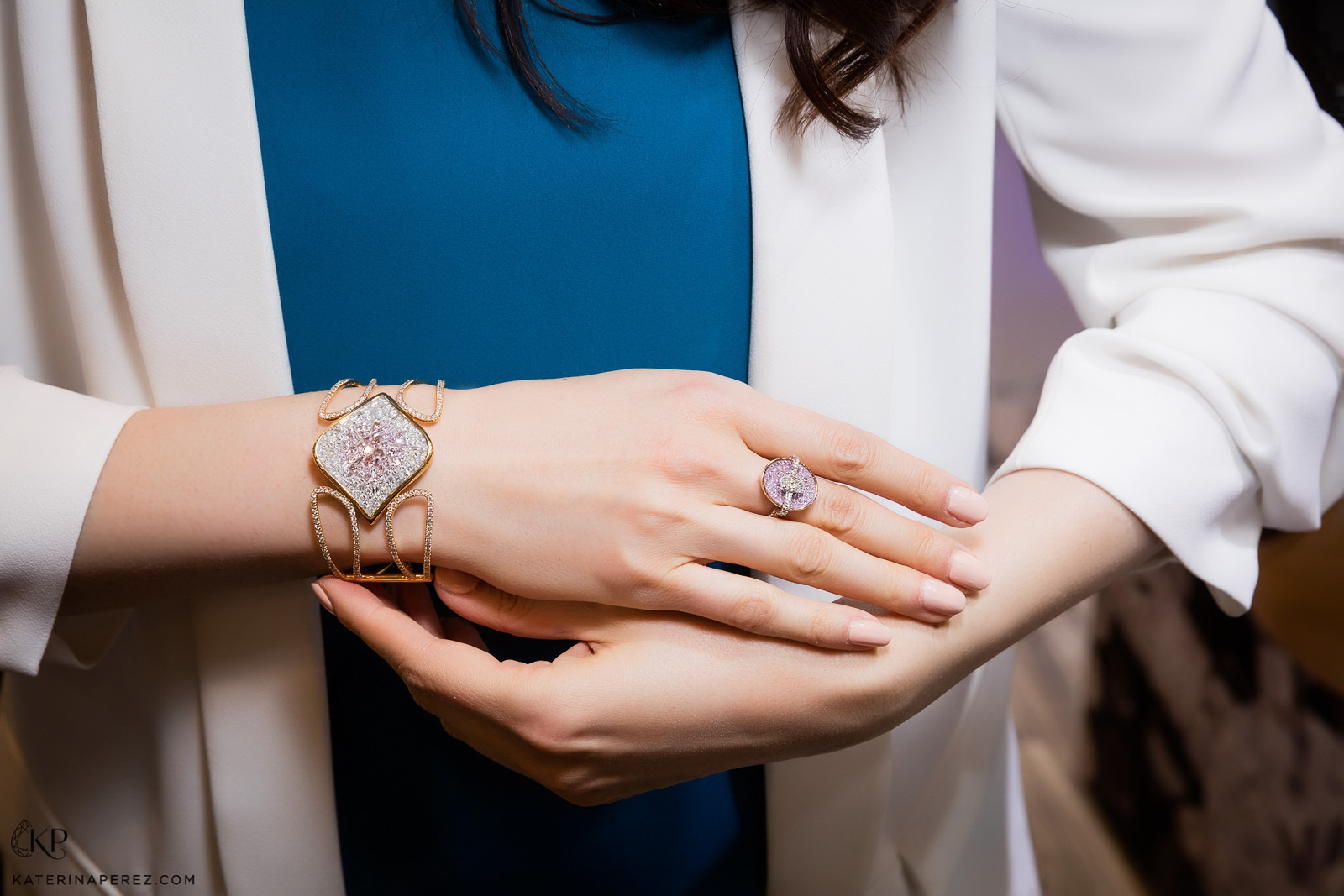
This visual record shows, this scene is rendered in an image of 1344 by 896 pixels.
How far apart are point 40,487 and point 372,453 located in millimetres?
221

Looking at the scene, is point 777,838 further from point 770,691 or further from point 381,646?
point 381,646

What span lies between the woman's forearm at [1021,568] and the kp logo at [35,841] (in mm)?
853

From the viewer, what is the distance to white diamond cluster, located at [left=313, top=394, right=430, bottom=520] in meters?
0.54

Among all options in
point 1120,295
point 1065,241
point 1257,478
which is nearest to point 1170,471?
point 1257,478

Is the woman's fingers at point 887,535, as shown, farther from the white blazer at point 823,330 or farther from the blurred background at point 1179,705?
the blurred background at point 1179,705

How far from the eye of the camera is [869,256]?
0.70 m

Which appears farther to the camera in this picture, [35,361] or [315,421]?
[35,361]

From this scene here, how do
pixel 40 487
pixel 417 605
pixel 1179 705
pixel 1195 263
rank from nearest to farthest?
pixel 40 487
pixel 417 605
pixel 1195 263
pixel 1179 705

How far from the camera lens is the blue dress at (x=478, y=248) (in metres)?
A: 0.63

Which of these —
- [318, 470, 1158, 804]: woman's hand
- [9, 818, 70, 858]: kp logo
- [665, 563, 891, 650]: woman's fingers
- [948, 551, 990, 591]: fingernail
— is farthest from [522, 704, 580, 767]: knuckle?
[9, 818, 70, 858]: kp logo

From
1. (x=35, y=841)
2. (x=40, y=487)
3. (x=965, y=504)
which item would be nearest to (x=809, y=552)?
(x=965, y=504)

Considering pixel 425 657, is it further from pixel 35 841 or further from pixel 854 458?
pixel 35 841

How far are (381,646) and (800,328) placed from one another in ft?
1.42

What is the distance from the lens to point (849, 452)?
56 cm
